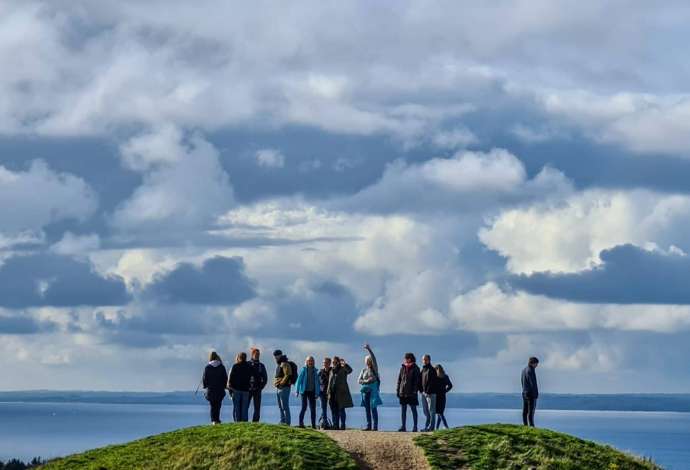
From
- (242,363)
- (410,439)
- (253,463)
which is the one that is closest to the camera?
(253,463)

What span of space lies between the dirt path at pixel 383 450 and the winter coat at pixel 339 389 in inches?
114

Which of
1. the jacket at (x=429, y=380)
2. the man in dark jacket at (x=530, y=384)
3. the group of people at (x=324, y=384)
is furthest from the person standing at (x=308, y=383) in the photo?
the man in dark jacket at (x=530, y=384)

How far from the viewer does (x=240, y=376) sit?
1869 inches

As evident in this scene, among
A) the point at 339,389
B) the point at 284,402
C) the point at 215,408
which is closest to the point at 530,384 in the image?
the point at 339,389

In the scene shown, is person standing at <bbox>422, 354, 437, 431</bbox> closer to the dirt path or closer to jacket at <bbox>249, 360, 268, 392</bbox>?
the dirt path

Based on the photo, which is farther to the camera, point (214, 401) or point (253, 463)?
point (214, 401)

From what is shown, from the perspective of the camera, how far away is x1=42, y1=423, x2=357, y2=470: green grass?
41.6 meters

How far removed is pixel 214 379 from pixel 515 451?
11660mm

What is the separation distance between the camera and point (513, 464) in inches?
1704

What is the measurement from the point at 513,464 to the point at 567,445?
3414 millimetres

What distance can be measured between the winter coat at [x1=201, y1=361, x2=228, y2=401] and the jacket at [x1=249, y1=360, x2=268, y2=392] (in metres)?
1.04

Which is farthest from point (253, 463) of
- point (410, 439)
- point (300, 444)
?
point (410, 439)

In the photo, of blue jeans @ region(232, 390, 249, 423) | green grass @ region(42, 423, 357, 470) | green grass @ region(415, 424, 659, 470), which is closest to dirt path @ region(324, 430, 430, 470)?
green grass @ region(415, 424, 659, 470)

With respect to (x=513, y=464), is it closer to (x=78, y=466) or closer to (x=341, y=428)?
(x=341, y=428)
